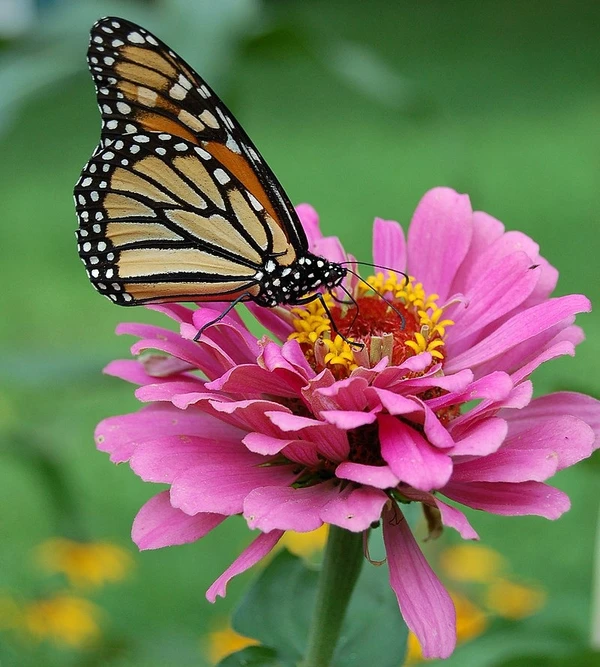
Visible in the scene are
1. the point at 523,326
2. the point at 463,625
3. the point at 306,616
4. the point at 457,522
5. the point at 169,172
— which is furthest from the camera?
the point at 463,625

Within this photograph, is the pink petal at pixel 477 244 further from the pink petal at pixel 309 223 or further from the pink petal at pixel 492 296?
the pink petal at pixel 309 223

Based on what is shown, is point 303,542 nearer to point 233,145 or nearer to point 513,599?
point 513,599

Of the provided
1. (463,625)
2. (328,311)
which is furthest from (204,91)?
(463,625)

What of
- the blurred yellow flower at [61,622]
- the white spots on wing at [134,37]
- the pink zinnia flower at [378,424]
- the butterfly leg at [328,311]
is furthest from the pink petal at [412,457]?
the blurred yellow flower at [61,622]

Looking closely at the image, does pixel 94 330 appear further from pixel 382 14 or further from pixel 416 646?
pixel 382 14

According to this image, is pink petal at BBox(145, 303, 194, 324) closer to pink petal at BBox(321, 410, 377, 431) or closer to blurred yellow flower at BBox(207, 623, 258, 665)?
pink petal at BBox(321, 410, 377, 431)
